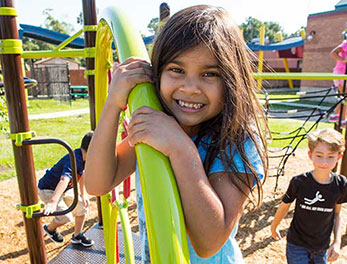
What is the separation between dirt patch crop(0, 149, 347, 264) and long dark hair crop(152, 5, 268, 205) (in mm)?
2401

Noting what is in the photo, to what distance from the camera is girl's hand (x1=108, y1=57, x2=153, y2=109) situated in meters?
0.78

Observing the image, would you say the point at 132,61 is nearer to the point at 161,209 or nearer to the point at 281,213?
the point at 161,209

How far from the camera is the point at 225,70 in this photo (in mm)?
788

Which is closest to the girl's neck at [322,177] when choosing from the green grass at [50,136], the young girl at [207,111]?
the young girl at [207,111]

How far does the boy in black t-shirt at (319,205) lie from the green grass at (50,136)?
14.1 ft

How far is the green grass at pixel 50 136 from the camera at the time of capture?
5.44 metres

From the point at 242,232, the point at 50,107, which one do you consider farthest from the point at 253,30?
the point at 242,232

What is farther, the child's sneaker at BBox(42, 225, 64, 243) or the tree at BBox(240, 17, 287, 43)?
the tree at BBox(240, 17, 287, 43)

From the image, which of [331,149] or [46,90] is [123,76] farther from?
[46,90]

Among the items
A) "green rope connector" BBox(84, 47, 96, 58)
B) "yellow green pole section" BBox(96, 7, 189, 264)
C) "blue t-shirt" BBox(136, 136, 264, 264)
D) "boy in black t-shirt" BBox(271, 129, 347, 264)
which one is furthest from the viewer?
"green rope connector" BBox(84, 47, 96, 58)

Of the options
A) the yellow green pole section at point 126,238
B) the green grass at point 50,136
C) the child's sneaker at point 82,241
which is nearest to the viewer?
the yellow green pole section at point 126,238

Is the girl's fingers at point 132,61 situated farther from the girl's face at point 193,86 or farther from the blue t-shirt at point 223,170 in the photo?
the blue t-shirt at point 223,170

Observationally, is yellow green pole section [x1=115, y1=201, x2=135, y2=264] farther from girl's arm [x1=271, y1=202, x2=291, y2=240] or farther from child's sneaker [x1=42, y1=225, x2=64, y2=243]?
child's sneaker [x1=42, y1=225, x2=64, y2=243]

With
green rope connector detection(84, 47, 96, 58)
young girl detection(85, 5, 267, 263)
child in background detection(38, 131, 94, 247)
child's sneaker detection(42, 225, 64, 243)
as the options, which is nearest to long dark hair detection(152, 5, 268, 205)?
young girl detection(85, 5, 267, 263)
